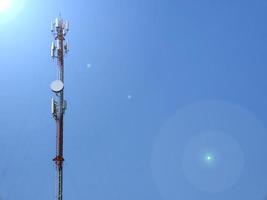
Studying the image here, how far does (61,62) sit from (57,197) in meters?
11.2

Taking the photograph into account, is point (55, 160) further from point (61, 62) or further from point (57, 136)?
point (61, 62)

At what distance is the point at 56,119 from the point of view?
39.3 metres

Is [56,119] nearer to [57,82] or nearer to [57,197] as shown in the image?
[57,82]

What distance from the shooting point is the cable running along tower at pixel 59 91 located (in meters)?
37.3

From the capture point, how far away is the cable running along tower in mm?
37316

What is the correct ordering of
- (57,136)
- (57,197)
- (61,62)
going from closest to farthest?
(57,197) → (57,136) → (61,62)

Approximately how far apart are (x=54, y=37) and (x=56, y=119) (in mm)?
7188

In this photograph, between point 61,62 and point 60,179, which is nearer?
point 60,179

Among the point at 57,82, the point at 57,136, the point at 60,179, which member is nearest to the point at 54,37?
the point at 57,82

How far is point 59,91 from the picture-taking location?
38.4m

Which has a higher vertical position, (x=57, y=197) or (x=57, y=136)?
(x=57, y=136)

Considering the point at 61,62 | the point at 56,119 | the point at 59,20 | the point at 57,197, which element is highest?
the point at 59,20

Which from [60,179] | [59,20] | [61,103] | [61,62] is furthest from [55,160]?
[59,20]

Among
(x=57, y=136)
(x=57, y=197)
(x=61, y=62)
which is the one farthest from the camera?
(x=61, y=62)
